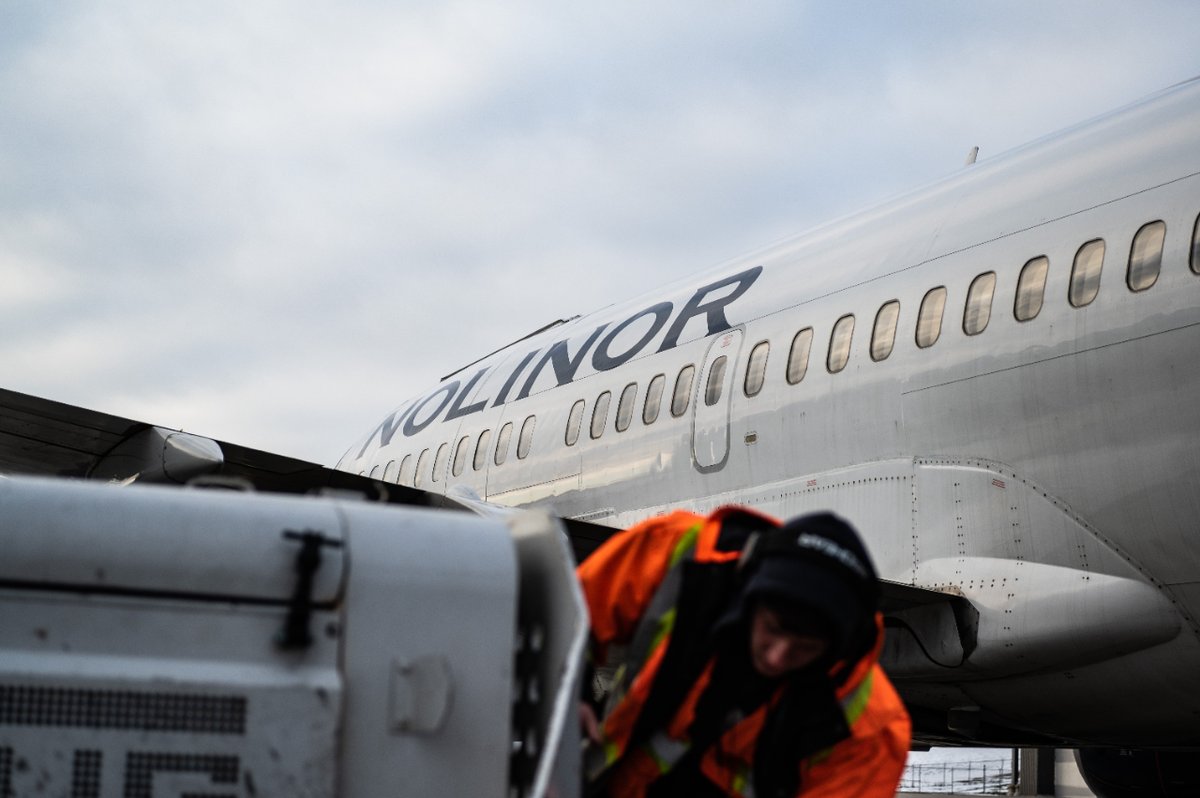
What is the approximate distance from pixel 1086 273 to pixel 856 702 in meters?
5.57

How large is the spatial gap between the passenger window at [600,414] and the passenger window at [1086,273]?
15.8 feet

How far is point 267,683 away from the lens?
101 inches

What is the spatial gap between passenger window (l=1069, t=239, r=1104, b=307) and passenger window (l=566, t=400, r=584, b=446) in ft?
17.3

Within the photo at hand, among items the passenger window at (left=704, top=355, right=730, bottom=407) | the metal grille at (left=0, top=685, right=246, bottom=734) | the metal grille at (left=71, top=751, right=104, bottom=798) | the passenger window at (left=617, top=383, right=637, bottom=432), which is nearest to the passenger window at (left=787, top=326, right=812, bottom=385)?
the passenger window at (left=704, top=355, right=730, bottom=407)

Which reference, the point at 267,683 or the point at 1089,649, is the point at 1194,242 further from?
the point at 267,683

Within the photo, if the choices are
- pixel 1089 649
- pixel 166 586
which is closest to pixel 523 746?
pixel 166 586

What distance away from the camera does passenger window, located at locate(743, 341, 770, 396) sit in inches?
392

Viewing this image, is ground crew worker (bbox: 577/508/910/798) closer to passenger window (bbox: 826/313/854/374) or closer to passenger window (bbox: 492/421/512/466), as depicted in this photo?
passenger window (bbox: 826/313/854/374)

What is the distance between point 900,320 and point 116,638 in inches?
282

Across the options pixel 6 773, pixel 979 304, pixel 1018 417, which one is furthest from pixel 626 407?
pixel 6 773

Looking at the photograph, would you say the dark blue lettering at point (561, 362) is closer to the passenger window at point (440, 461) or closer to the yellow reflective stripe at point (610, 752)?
the passenger window at point (440, 461)

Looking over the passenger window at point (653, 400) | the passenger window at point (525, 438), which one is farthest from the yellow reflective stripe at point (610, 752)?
the passenger window at point (525, 438)

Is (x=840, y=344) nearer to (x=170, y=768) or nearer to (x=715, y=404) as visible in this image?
(x=715, y=404)

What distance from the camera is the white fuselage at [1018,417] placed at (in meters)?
7.50
